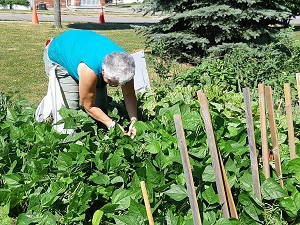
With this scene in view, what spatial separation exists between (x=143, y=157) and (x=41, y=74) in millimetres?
5419

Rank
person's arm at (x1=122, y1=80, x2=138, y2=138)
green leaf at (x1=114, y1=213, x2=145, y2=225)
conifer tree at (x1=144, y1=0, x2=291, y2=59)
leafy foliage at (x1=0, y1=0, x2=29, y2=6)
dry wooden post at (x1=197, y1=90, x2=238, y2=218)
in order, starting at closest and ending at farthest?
1. dry wooden post at (x1=197, y1=90, x2=238, y2=218)
2. green leaf at (x1=114, y1=213, x2=145, y2=225)
3. person's arm at (x1=122, y1=80, x2=138, y2=138)
4. conifer tree at (x1=144, y1=0, x2=291, y2=59)
5. leafy foliage at (x1=0, y1=0, x2=29, y2=6)

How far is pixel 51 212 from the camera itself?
233cm

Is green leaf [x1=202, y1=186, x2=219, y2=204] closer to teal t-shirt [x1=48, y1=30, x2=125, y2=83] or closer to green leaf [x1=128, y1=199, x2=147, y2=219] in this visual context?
green leaf [x1=128, y1=199, x2=147, y2=219]

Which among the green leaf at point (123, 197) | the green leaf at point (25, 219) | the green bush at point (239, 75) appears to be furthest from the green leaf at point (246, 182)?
the green bush at point (239, 75)

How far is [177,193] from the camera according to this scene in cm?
230

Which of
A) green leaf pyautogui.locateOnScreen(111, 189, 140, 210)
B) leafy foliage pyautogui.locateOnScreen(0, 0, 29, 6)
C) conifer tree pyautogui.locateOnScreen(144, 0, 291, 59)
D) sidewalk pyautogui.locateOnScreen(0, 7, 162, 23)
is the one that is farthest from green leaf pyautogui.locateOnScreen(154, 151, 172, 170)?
leafy foliage pyautogui.locateOnScreen(0, 0, 29, 6)

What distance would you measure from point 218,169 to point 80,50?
4.99 ft

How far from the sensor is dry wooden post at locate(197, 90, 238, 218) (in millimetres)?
2018

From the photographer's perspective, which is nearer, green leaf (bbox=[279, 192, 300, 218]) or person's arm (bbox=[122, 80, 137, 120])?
green leaf (bbox=[279, 192, 300, 218])

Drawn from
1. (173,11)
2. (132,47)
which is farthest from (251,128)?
(132,47)

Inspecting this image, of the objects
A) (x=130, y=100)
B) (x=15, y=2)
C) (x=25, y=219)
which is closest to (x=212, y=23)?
(x=130, y=100)

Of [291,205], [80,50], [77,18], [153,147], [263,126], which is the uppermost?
[80,50]

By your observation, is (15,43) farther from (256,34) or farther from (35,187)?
(35,187)

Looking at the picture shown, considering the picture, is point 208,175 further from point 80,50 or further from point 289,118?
point 80,50
